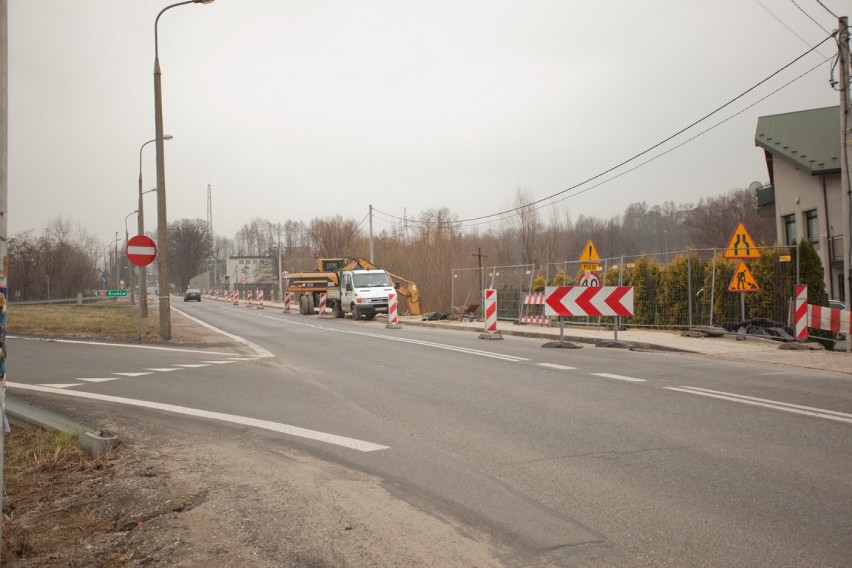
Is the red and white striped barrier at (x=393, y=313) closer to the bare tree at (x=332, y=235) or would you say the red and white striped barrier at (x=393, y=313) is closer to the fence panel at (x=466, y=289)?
the fence panel at (x=466, y=289)

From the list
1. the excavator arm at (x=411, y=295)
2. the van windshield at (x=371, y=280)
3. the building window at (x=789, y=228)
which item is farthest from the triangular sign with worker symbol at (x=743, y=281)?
the building window at (x=789, y=228)

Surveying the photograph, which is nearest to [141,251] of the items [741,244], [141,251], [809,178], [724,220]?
[141,251]

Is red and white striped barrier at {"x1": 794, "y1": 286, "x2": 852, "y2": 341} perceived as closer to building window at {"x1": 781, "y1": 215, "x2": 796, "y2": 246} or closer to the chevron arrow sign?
the chevron arrow sign

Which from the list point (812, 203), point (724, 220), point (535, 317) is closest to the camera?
point (535, 317)

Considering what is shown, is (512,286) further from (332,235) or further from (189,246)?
(189,246)

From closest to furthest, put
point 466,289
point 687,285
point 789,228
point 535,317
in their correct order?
point 687,285 → point 535,317 → point 466,289 → point 789,228

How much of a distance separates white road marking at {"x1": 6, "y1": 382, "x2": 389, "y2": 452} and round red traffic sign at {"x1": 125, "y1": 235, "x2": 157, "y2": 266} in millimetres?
7597

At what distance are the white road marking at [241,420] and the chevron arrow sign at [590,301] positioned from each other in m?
10.6

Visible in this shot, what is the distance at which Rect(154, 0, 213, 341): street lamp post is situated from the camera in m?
19.3

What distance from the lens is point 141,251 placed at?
18031mm

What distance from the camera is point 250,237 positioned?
125m

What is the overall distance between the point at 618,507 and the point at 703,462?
1.41m

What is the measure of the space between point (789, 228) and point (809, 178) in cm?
353

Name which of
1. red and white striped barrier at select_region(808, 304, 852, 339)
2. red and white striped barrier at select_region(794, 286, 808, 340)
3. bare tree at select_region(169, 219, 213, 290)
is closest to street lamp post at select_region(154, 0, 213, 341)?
red and white striped barrier at select_region(794, 286, 808, 340)
